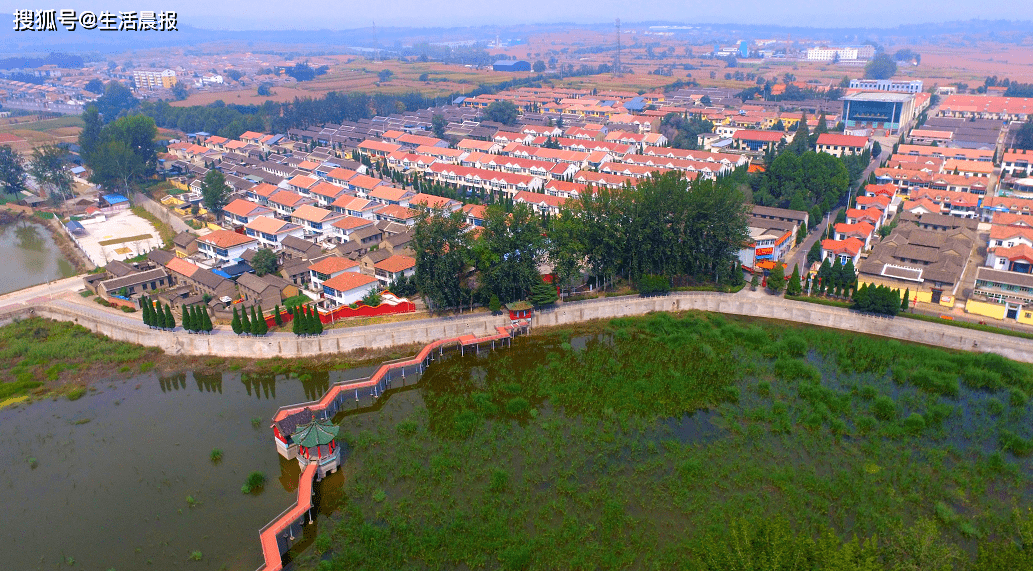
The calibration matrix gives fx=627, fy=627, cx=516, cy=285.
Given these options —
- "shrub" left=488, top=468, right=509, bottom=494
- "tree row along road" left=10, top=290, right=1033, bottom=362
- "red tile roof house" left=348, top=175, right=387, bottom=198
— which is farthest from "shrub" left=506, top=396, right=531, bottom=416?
"red tile roof house" left=348, top=175, right=387, bottom=198

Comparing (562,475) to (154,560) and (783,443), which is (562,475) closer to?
(783,443)

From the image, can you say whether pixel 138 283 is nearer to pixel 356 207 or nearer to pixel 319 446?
pixel 356 207

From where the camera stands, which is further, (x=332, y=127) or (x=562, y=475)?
(x=332, y=127)

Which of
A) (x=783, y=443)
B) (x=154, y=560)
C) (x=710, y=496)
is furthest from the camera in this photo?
(x=783, y=443)

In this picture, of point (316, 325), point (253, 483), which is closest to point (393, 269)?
point (316, 325)

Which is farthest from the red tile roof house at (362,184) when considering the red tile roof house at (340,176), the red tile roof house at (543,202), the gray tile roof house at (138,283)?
the gray tile roof house at (138,283)

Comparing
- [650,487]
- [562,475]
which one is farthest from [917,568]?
[562,475]

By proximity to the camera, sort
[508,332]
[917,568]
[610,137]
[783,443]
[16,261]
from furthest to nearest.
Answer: [610,137] < [16,261] < [508,332] < [783,443] < [917,568]
